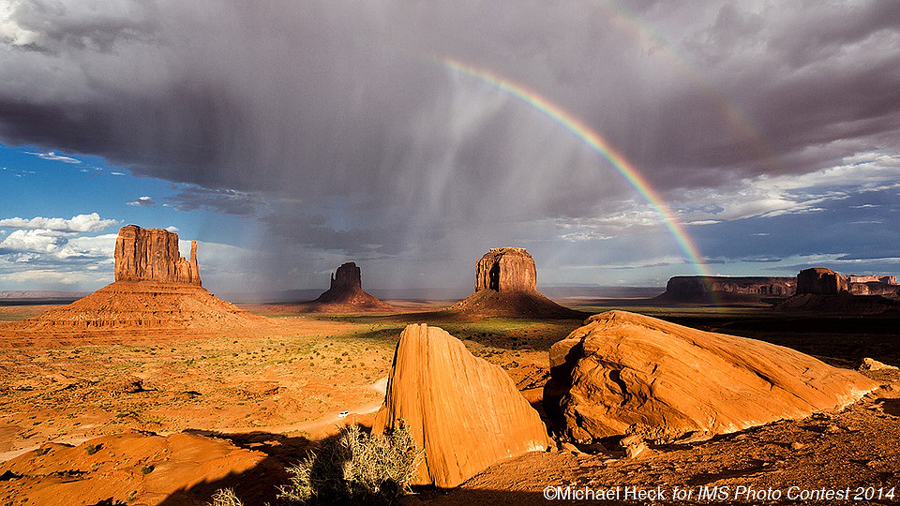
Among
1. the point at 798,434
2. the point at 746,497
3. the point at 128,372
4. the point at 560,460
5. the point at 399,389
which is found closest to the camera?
the point at 746,497

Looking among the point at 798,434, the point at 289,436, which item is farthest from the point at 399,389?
the point at 289,436

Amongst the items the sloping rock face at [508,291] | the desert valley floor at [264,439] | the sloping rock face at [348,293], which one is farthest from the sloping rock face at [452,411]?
the sloping rock face at [348,293]

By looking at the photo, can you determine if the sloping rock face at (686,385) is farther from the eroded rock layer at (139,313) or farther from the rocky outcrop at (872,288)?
the rocky outcrop at (872,288)

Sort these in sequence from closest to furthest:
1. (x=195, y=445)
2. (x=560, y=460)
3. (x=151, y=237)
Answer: (x=560, y=460), (x=195, y=445), (x=151, y=237)

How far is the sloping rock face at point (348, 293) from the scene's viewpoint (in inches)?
6299

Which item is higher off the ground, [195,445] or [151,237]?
[151,237]

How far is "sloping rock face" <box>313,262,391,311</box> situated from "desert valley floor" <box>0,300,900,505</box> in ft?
391

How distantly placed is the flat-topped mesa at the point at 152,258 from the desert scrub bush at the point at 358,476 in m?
97.9

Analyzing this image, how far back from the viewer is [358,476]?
8.67 metres

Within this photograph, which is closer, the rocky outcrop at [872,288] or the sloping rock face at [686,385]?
the sloping rock face at [686,385]

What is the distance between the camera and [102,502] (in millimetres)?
10891

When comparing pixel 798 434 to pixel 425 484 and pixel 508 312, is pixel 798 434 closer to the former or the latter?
pixel 425 484

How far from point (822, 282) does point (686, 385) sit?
6646 inches

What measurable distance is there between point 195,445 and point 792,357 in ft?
65.3
